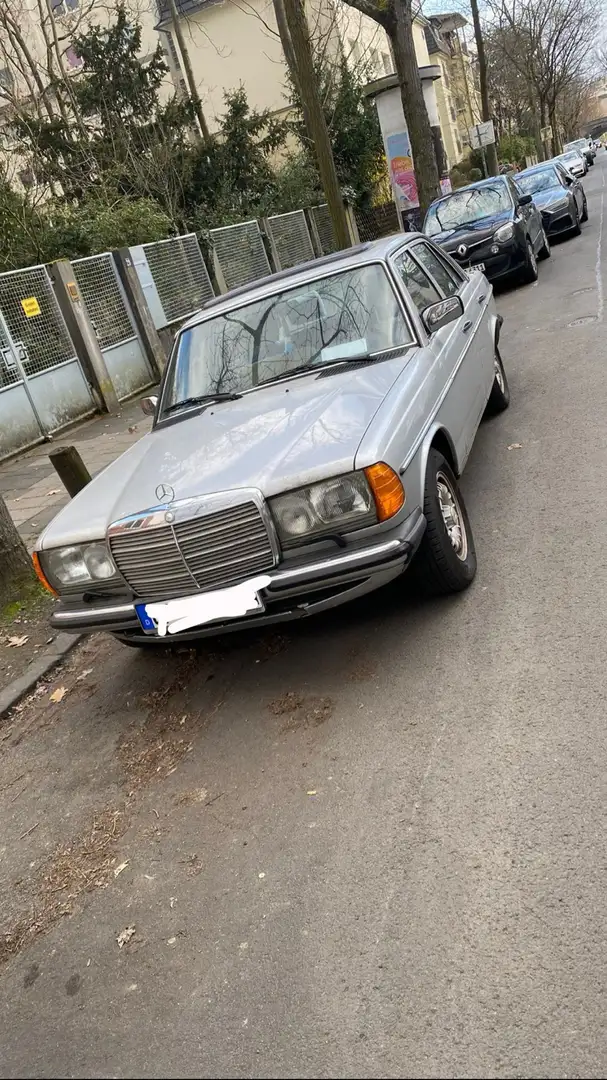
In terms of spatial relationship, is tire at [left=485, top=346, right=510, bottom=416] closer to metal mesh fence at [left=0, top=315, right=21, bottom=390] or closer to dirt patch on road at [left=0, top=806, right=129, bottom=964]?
dirt patch on road at [left=0, top=806, right=129, bottom=964]

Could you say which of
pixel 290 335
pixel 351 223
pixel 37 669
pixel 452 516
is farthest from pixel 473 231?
pixel 351 223

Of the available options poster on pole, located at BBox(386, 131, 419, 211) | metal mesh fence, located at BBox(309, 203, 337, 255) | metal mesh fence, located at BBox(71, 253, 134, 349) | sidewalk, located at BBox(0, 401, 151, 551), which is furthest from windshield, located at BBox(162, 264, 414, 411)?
metal mesh fence, located at BBox(309, 203, 337, 255)

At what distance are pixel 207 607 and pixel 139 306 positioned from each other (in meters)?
12.1

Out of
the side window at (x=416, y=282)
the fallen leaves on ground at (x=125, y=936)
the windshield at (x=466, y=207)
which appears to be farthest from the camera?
the windshield at (x=466, y=207)

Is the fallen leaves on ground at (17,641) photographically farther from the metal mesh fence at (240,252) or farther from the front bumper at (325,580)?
the metal mesh fence at (240,252)

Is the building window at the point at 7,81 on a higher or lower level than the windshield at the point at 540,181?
higher

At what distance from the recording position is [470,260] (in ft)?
42.6

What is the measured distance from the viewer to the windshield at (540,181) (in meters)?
18.2

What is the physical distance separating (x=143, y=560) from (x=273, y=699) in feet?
2.93

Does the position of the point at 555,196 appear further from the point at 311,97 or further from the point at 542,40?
the point at 542,40

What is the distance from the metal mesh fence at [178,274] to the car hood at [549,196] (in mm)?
7042

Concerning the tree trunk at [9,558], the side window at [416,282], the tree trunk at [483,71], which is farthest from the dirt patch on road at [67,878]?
the tree trunk at [483,71]

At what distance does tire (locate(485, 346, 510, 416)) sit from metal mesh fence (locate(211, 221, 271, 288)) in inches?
482

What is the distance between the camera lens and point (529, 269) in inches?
529
